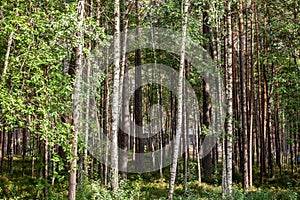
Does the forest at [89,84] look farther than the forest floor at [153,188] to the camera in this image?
No

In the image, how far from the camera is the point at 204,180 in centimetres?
2144

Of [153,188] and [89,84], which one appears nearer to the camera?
[89,84]

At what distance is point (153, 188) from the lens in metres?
18.7

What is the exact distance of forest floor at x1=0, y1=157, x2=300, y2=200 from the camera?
42.4 feet

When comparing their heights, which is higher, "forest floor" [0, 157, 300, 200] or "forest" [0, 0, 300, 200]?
"forest" [0, 0, 300, 200]

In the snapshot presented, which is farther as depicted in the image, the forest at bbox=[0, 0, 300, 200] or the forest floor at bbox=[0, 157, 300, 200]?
the forest floor at bbox=[0, 157, 300, 200]

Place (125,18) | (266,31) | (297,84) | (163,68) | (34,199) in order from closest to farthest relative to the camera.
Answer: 1. (34,199)
2. (125,18)
3. (297,84)
4. (266,31)
5. (163,68)

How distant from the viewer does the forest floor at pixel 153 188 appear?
42.4 feet

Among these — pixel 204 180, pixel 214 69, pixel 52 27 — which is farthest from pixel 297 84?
pixel 52 27

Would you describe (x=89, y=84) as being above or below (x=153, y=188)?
above

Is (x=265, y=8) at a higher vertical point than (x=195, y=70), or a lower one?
higher

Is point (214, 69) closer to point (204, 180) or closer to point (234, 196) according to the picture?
point (234, 196)

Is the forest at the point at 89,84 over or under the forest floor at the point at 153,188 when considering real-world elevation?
over

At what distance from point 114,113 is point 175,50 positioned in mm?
11037
